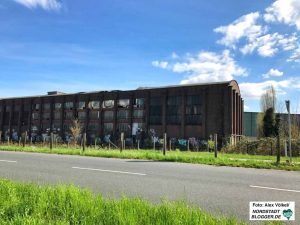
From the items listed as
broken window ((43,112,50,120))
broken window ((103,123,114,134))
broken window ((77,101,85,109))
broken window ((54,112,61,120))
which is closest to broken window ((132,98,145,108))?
broken window ((103,123,114,134))

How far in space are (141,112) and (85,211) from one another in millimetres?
46550

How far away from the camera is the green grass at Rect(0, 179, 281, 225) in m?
5.32

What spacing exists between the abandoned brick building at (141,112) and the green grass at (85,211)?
39912 mm

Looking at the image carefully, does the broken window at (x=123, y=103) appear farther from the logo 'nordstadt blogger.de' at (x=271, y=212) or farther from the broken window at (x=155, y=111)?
the logo 'nordstadt blogger.de' at (x=271, y=212)

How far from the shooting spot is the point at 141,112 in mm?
52375

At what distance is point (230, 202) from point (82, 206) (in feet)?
9.97

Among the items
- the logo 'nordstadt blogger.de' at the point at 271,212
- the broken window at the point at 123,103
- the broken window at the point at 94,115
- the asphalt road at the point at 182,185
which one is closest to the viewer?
→ the logo 'nordstadt blogger.de' at the point at 271,212

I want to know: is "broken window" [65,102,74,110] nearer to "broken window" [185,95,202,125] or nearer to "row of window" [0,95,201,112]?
"row of window" [0,95,201,112]

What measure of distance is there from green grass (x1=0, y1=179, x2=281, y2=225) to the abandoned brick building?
3991 cm

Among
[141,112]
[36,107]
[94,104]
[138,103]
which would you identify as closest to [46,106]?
[36,107]

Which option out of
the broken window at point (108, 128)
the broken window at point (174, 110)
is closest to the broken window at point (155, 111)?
the broken window at point (174, 110)

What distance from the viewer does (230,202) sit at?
7.42 metres

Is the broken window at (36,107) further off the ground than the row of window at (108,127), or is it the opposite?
the broken window at (36,107)

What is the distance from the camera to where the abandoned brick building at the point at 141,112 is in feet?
152
